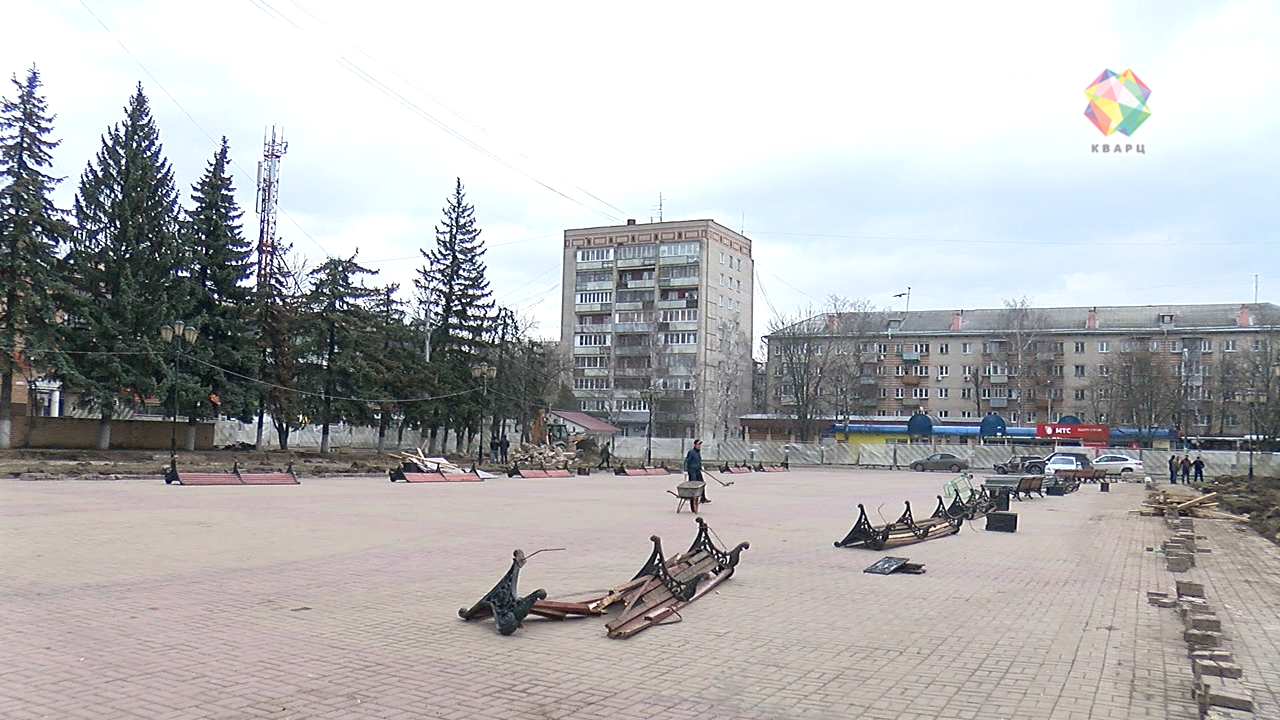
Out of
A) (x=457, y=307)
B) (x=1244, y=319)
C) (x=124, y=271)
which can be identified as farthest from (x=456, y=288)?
(x=1244, y=319)

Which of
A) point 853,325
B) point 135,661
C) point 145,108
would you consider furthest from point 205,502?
point 853,325

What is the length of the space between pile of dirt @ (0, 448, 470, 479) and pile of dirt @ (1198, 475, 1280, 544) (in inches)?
978

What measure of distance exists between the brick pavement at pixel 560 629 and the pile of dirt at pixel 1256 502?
4465 mm

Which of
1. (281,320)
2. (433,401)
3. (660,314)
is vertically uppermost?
(660,314)

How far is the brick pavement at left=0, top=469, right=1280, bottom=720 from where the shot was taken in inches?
215

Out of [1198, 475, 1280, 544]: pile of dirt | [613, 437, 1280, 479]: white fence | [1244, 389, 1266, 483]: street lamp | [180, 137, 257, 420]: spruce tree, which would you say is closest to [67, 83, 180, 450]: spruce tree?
[180, 137, 257, 420]: spruce tree

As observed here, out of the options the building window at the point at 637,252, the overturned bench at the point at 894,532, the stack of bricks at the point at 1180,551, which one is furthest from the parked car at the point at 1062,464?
the building window at the point at 637,252

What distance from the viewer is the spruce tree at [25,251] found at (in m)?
34.5

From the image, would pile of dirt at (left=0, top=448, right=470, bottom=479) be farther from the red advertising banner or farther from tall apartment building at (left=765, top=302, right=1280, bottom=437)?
the red advertising banner

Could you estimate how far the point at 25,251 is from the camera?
34688 millimetres

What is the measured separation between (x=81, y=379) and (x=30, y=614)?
3335 centimetres

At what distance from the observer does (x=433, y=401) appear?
52781mm

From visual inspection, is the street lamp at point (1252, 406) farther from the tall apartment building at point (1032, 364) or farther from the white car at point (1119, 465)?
the white car at point (1119, 465)

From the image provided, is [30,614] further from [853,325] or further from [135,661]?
[853,325]
